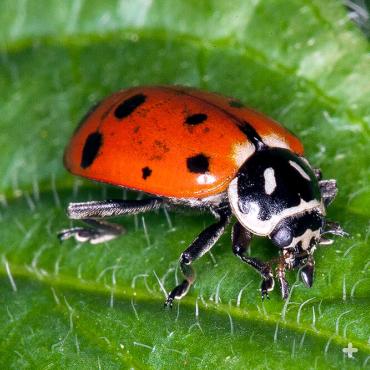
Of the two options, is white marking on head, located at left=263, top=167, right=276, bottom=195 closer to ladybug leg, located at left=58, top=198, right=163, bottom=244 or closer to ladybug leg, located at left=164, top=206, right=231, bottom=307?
ladybug leg, located at left=164, top=206, right=231, bottom=307

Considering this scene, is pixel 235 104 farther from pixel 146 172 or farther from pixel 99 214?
pixel 99 214

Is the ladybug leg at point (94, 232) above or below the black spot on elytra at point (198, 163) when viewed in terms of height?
below

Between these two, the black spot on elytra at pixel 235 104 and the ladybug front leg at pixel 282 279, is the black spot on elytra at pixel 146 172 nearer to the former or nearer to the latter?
the black spot on elytra at pixel 235 104

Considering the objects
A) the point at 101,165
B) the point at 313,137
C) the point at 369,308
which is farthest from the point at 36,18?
the point at 369,308

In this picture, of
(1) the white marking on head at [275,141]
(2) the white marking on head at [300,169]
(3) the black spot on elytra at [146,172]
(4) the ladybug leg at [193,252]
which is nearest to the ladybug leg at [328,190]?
(2) the white marking on head at [300,169]

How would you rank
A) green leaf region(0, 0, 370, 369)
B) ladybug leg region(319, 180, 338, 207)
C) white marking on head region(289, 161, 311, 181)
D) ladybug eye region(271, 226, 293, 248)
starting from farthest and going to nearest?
ladybug leg region(319, 180, 338, 207) → white marking on head region(289, 161, 311, 181) → ladybug eye region(271, 226, 293, 248) → green leaf region(0, 0, 370, 369)

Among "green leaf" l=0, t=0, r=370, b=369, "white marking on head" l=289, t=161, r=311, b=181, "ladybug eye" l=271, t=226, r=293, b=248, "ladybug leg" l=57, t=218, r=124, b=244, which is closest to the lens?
"green leaf" l=0, t=0, r=370, b=369

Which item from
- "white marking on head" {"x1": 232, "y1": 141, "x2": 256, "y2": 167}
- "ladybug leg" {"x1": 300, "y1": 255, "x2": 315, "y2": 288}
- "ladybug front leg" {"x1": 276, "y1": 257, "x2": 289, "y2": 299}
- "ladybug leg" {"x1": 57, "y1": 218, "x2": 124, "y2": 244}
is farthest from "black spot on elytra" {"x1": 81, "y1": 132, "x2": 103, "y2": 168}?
"ladybug leg" {"x1": 300, "y1": 255, "x2": 315, "y2": 288}

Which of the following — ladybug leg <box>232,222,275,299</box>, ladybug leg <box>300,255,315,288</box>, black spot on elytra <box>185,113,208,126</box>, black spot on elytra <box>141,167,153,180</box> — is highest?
black spot on elytra <box>185,113,208,126</box>
